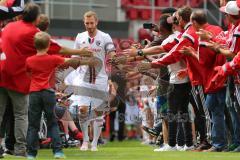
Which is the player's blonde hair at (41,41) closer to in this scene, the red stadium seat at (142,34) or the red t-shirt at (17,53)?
the red t-shirt at (17,53)

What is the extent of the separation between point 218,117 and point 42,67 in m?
3.34

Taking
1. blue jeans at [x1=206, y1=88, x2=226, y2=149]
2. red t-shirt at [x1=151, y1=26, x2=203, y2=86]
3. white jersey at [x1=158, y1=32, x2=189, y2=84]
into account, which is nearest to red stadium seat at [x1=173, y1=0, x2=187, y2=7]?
white jersey at [x1=158, y1=32, x2=189, y2=84]

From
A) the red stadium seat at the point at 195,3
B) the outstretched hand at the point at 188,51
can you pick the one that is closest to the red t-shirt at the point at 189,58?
the outstretched hand at the point at 188,51

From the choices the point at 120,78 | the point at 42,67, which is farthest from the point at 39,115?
the point at 120,78

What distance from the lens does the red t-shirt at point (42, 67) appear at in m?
13.4

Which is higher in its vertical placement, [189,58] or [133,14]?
[133,14]

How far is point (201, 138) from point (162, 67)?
143 centimetres

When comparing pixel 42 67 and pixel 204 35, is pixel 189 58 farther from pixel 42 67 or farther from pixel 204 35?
pixel 42 67

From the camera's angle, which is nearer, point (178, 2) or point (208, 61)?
point (208, 61)

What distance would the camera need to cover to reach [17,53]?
47.3 feet

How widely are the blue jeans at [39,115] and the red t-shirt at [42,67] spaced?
0.32 feet

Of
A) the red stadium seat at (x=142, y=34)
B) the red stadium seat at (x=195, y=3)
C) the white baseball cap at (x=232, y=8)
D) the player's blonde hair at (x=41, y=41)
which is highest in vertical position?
the red stadium seat at (x=195, y=3)

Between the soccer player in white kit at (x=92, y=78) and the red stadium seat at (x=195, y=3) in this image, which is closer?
the soccer player in white kit at (x=92, y=78)

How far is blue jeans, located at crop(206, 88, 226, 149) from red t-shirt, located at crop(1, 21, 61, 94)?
2.98 meters
